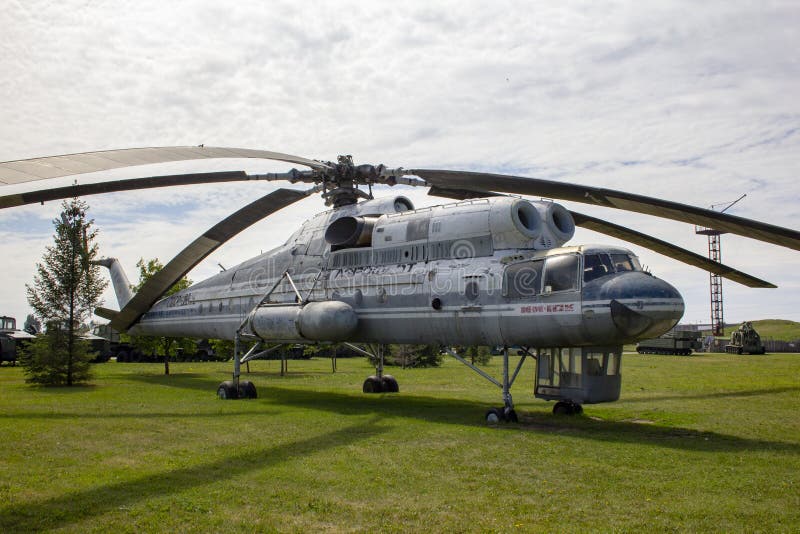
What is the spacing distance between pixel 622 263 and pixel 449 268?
3981 millimetres

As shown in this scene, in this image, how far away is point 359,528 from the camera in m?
6.59

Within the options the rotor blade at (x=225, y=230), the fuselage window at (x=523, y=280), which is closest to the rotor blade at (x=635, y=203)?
the fuselage window at (x=523, y=280)

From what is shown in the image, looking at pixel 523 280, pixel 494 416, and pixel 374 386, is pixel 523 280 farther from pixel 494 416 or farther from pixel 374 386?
pixel 374 386

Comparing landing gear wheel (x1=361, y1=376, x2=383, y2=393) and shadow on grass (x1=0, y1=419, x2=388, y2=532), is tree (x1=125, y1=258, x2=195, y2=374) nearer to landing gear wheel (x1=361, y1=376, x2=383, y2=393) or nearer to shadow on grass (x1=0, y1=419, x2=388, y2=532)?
landing gear wheel (x1=361, y1=376, x2=383, y2=393)

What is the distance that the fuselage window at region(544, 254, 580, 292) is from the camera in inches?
499

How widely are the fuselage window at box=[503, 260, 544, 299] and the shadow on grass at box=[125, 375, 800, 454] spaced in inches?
111

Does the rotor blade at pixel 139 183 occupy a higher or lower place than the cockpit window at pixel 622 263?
higher

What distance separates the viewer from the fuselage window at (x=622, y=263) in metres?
12.7

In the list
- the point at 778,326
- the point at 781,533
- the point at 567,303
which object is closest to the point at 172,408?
the point at 567,303

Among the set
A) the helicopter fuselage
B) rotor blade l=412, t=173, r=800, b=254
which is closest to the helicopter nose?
the helicopter fuselage

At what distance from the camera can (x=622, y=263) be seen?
12781 millimetres

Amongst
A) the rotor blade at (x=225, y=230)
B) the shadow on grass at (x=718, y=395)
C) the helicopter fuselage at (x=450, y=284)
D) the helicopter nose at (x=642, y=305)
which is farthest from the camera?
the shadow on grass at (x=718, y=395)

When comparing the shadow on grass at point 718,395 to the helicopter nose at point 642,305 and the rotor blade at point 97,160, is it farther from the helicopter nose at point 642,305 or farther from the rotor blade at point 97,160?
the rotor blade at point 97,160

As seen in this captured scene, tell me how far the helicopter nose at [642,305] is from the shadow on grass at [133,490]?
19.0 feet
